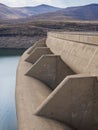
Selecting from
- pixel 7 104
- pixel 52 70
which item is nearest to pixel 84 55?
pixel 52 70

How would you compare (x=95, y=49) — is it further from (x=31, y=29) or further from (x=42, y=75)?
(x=31, y=29)

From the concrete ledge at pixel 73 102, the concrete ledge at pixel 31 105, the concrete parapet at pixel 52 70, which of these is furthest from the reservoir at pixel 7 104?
the concrete ledge at pixel 73 102

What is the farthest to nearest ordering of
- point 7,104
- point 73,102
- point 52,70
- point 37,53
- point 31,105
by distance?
1. point 37,53
2. point 7,104
3. point 52,70
4. point 31,105
5. point 73,102

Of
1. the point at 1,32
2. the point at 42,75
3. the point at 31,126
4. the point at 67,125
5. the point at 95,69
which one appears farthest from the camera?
the point at 1,32

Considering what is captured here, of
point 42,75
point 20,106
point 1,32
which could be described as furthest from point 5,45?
point 20,106

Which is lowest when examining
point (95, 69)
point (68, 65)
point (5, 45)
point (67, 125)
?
point (5, 45)

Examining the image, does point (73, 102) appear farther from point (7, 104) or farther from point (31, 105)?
point (7, 104)

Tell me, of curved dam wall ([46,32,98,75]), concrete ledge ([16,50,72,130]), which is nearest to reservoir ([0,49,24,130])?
concrete ledge ([16,50,72,130])
